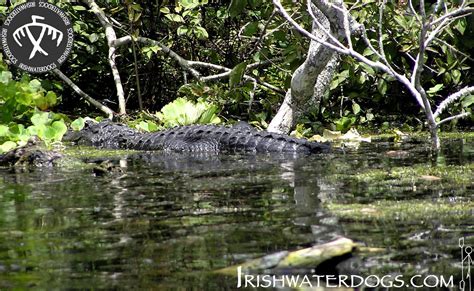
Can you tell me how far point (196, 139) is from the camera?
6.07 meters

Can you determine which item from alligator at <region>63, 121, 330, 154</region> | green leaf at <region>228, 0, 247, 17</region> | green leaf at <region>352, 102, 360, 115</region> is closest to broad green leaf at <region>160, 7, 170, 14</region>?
green leaf at <region>228, 0, 247, 17</region>

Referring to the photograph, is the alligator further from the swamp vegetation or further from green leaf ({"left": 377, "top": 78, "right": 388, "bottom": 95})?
green leaf ({"left": 377, "top": 78, "right": 388, "bottom": 95})

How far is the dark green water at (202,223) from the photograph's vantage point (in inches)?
72.9

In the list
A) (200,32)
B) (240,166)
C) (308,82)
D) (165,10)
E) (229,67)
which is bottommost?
(240,166)

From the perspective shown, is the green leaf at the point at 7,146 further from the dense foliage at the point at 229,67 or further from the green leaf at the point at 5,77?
the green leaf at the point at 5,77

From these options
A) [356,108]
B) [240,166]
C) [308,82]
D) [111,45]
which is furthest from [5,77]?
[356,108]

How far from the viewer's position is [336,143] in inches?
238

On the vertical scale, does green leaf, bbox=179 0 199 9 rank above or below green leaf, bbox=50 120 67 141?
above

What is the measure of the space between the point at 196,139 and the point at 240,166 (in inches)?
63.6

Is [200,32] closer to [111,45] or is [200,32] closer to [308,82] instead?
[111,45]

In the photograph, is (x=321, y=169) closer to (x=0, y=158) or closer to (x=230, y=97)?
(x=0, y=158)

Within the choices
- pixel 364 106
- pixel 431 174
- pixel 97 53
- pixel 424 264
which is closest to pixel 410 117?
pixel 364 106

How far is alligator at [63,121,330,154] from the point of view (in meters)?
5.38

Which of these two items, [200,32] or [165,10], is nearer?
[200,32]
